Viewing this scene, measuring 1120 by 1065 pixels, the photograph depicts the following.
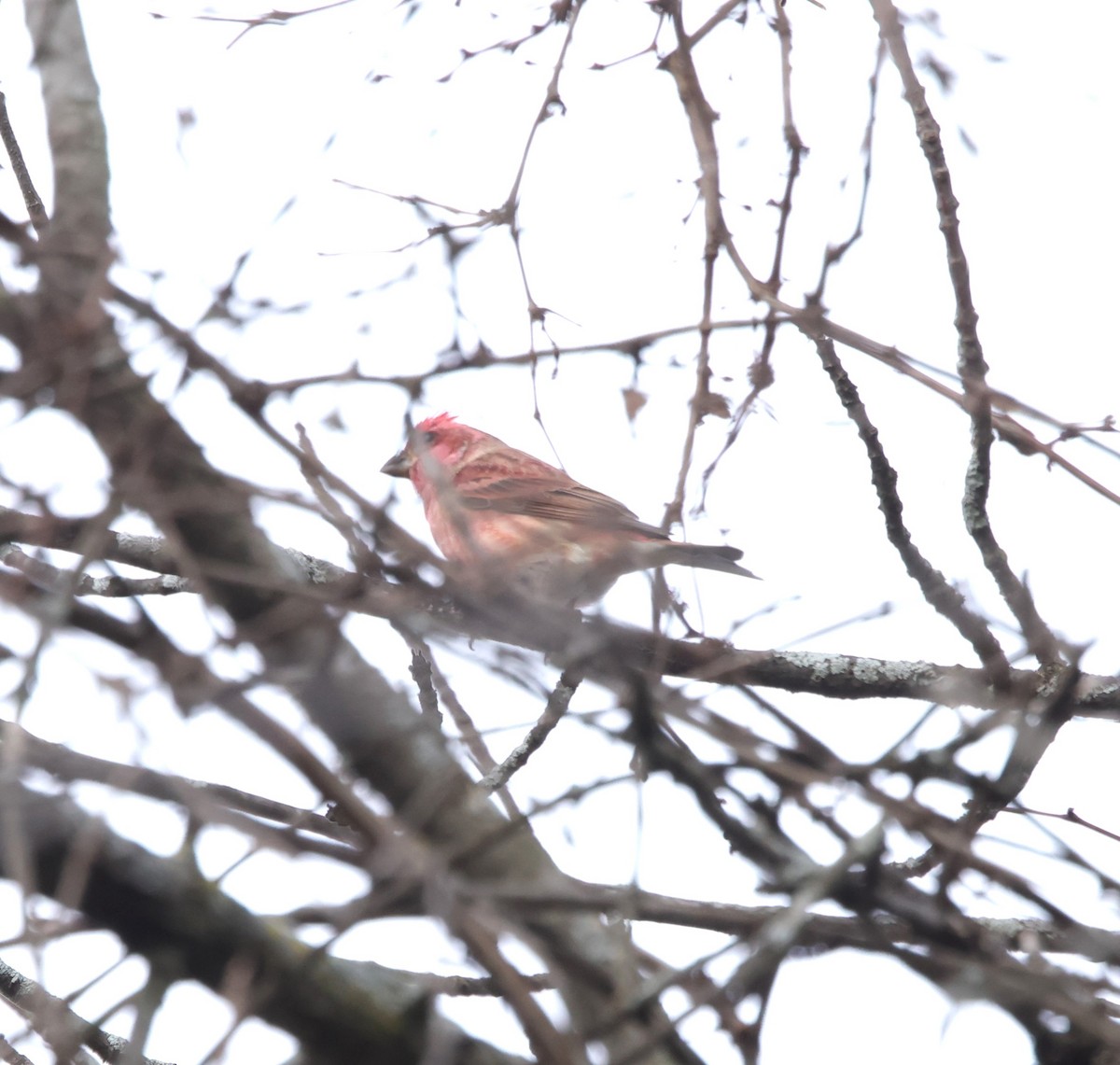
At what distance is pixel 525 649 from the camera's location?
215 cm

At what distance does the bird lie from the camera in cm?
220

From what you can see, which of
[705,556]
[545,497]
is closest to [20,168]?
[705,556]

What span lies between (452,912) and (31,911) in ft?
1.81

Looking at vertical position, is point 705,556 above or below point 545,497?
below

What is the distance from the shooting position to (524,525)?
6.76 metres

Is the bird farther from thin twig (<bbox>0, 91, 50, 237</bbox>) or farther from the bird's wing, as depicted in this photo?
thin twig (<bbox>0, 91, 50, 237</bbox>)

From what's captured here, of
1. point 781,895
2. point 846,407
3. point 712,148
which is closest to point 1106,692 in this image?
point 846,407

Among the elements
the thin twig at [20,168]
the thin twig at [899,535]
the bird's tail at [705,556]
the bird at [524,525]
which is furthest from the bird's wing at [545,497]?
the thin twig at [20,168]

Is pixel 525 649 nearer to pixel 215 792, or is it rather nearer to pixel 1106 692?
pixel 215 792

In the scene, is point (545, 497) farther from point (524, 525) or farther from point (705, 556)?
point (705, 556)

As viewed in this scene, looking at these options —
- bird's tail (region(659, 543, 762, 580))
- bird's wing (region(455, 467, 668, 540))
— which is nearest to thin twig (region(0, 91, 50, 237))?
bird's tail (region(659, 543, 762, 580))

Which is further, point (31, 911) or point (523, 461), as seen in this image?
point (523, 461)

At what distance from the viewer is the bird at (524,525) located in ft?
7.23

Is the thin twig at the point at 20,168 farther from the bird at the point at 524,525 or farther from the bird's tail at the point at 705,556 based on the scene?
the bird's tail at the point at 705,556
